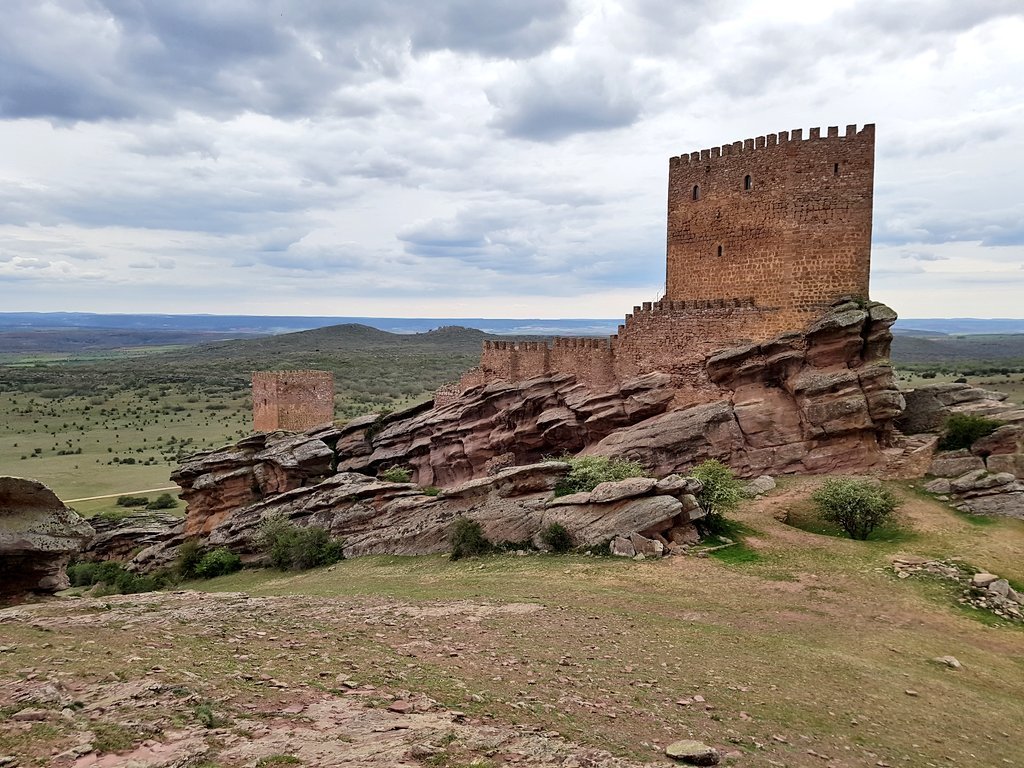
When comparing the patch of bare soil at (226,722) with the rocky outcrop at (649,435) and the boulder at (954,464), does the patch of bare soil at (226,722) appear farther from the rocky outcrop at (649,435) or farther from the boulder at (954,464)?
the boulder at (954,464)

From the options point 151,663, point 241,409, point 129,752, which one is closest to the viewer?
point 129,752

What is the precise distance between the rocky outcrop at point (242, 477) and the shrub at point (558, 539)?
53.2 feet

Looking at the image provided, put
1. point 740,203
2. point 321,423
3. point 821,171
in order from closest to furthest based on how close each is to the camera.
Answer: point 821,171
point 740,203
point 321,423

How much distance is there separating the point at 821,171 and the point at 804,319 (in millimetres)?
5101

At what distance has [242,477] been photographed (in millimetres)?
33750

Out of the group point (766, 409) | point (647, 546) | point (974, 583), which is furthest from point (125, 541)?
point (974, 583)

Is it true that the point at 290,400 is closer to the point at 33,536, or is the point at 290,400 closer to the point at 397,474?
the point at 397,474

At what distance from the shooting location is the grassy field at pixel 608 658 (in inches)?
343

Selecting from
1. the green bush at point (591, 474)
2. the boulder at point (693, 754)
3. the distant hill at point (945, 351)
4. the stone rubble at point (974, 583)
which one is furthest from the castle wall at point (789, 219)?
the distant hill at point (945, 351)

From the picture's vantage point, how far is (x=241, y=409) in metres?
85.2

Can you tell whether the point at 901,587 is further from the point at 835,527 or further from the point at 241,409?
the point at 241,409

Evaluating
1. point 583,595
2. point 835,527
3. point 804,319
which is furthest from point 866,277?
point 583,595

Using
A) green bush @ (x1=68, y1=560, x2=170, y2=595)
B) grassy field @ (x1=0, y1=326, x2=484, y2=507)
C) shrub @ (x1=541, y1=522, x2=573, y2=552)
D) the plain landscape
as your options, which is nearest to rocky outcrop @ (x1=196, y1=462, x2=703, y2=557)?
shrub @ (x1=541, y1=522, x2=573, y2=552)

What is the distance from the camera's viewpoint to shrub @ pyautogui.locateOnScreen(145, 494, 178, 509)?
152 feet
